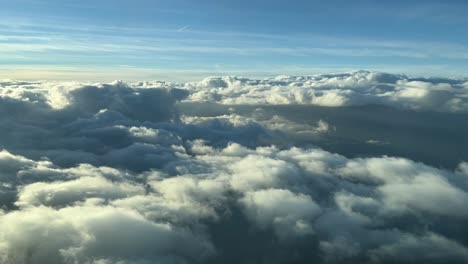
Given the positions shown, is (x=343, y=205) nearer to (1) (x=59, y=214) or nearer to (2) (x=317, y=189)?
(2) (x=317, y=189)

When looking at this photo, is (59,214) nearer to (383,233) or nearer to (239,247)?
(239,247)

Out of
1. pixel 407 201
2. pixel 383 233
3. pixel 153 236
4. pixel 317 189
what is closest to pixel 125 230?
pixel 153 236

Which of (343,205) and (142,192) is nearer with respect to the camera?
(343,205)

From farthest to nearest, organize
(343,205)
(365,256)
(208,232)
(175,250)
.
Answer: (343,205), (208,232), (365,256), (175,250)

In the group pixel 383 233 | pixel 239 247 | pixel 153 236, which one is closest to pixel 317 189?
pixel 383 233

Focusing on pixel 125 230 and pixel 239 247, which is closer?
pixel 125 230

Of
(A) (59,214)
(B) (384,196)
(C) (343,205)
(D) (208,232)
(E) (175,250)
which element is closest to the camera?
(E) (175,250)

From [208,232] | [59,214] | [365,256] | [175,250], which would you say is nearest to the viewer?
[175,250]

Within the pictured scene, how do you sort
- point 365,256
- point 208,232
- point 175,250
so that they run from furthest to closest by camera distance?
point 208,232
point 365,256
point 175,250

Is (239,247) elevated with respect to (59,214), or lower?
lower
